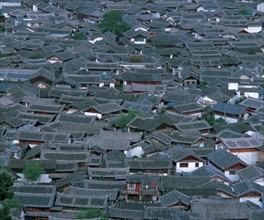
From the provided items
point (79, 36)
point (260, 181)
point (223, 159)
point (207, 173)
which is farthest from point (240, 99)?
point (79, 36)

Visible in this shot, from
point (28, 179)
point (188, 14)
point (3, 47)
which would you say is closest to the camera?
point (28, 179)

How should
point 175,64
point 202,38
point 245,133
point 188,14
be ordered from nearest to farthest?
point 245,133, point 175,64, point 202,38, point 188,14

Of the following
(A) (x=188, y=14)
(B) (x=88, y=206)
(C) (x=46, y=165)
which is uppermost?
(A) (x=188, y=14)

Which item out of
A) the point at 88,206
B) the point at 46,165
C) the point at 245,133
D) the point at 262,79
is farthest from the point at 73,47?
the point at 88,206

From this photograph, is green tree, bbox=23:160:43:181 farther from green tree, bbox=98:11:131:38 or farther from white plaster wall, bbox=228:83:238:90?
green tree, bbox=98:11:131:38

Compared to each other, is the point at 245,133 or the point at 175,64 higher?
the point at 175,64

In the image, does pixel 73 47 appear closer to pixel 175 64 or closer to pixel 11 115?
pixel 175 64

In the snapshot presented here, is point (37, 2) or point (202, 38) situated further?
point (37, 2)

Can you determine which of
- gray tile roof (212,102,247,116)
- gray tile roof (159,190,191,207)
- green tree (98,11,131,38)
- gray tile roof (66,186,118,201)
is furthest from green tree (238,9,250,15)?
gray tile roof (66,186,118,201)
